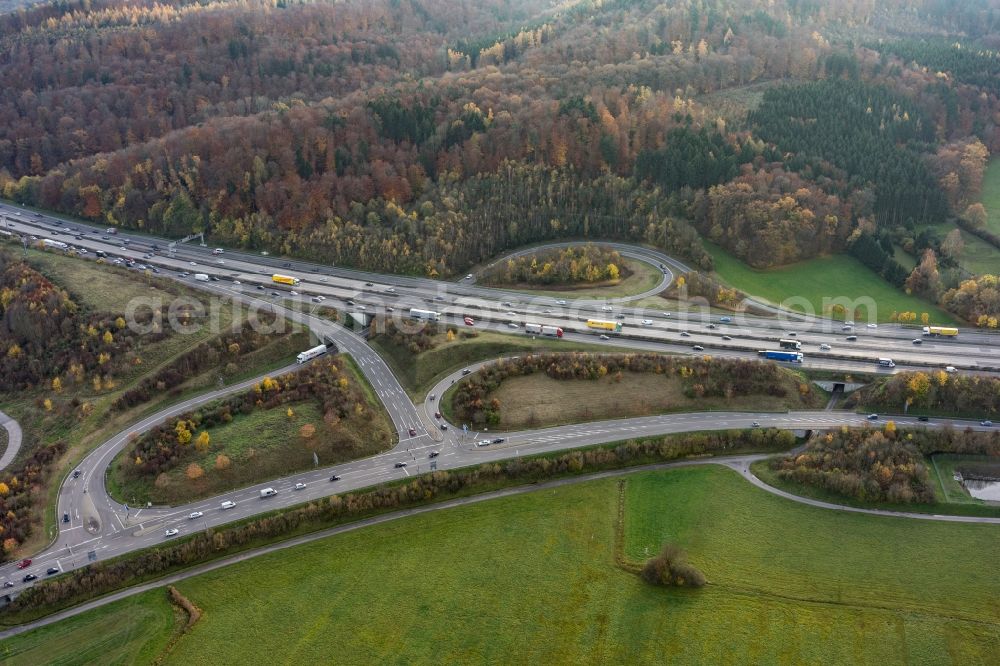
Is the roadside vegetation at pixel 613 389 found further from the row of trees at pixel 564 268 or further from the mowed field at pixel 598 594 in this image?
the row of trees at pixel 564 268

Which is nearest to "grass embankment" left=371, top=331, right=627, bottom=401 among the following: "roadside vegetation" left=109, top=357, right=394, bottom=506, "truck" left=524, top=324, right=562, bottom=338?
"truck" left=524, top=324, right=562, bottom=338

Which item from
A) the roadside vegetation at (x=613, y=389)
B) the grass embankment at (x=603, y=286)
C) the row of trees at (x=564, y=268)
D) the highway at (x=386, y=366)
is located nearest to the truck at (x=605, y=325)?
the highway at (x=386, y=366)

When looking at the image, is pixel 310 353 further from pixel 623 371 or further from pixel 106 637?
pixel 106 637

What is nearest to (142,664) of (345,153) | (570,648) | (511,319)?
(570,648)

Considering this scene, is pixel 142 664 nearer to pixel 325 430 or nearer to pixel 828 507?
pixel 325 430

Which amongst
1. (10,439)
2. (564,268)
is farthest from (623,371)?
(10,439)

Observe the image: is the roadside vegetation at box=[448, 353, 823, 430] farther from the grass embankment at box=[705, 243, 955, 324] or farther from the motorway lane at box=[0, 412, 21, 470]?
the motorway lane at box=[0, 412, 21, 470]
